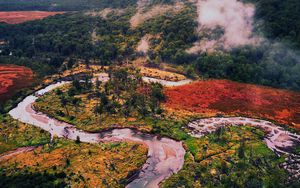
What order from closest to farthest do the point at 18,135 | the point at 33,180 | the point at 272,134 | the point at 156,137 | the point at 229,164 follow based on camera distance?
the point at 33,180
the point at 229,164
the point at 156,137
the point at 272,134
the point at 18,135

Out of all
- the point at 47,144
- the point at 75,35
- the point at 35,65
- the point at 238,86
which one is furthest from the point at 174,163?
the point at 75,35

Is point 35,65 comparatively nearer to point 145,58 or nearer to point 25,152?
point 145,58

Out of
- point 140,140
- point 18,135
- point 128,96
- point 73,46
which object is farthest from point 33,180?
point 73,46

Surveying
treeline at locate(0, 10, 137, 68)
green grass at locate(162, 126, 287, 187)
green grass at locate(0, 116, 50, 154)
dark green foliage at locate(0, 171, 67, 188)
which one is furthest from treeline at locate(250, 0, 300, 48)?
dark green foliage at locate(0, 171, 67, 188)

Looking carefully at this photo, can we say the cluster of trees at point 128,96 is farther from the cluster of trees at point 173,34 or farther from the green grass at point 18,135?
the cluster of trees at point 173,34

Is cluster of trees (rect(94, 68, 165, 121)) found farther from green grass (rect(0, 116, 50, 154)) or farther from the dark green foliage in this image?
the dark green foliage

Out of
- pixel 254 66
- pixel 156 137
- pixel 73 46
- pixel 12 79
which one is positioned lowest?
pixel 156 137

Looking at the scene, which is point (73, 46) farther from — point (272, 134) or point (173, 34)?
point (272, 134)
